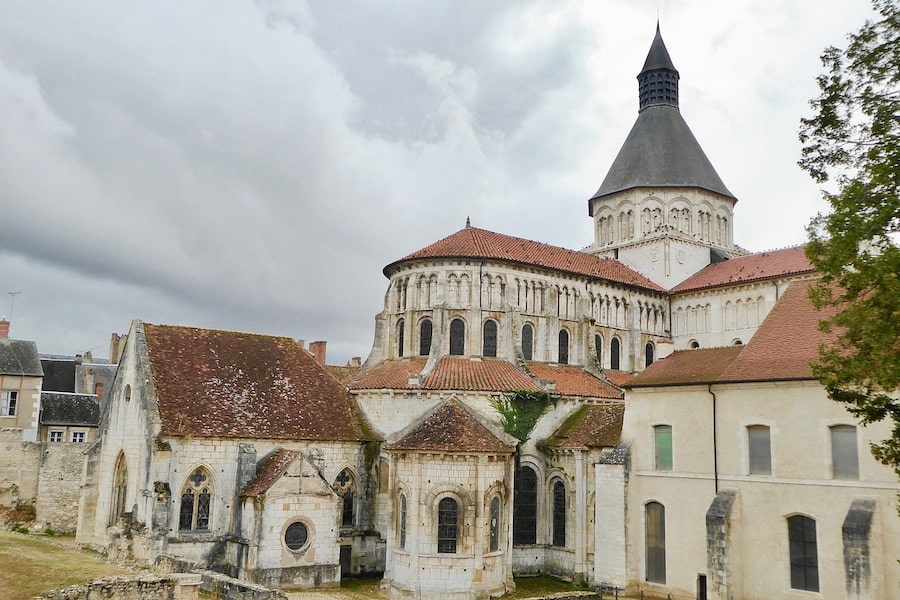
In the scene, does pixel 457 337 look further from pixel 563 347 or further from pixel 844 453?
pixel 844 453

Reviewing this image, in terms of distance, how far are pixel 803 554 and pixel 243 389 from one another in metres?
20.9

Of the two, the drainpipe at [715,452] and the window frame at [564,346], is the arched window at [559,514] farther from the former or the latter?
the drainpipe at [715,452]

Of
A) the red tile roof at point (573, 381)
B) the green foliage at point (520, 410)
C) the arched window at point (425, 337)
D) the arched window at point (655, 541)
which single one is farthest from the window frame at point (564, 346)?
the arched window at point (655, 541)

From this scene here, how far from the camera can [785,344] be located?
2406cm

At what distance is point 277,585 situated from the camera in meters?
26.8

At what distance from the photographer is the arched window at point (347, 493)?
31.2 meters

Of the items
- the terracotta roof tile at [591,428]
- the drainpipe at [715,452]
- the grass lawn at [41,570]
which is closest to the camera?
the grass lawn at [41,570]

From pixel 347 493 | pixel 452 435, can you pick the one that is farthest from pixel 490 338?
pixel 347 493

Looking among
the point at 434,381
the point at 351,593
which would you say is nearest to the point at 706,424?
the point at 434,381

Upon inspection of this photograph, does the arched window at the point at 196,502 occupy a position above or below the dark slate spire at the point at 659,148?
below

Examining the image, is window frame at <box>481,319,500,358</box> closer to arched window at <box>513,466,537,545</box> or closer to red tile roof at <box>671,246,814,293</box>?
arched window at <box>513,466,537,545</box>

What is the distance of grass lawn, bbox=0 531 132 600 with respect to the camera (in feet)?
65.3

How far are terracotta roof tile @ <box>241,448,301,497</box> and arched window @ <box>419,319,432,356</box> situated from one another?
927 cm

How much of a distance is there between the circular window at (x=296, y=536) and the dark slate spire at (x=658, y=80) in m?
37.9
